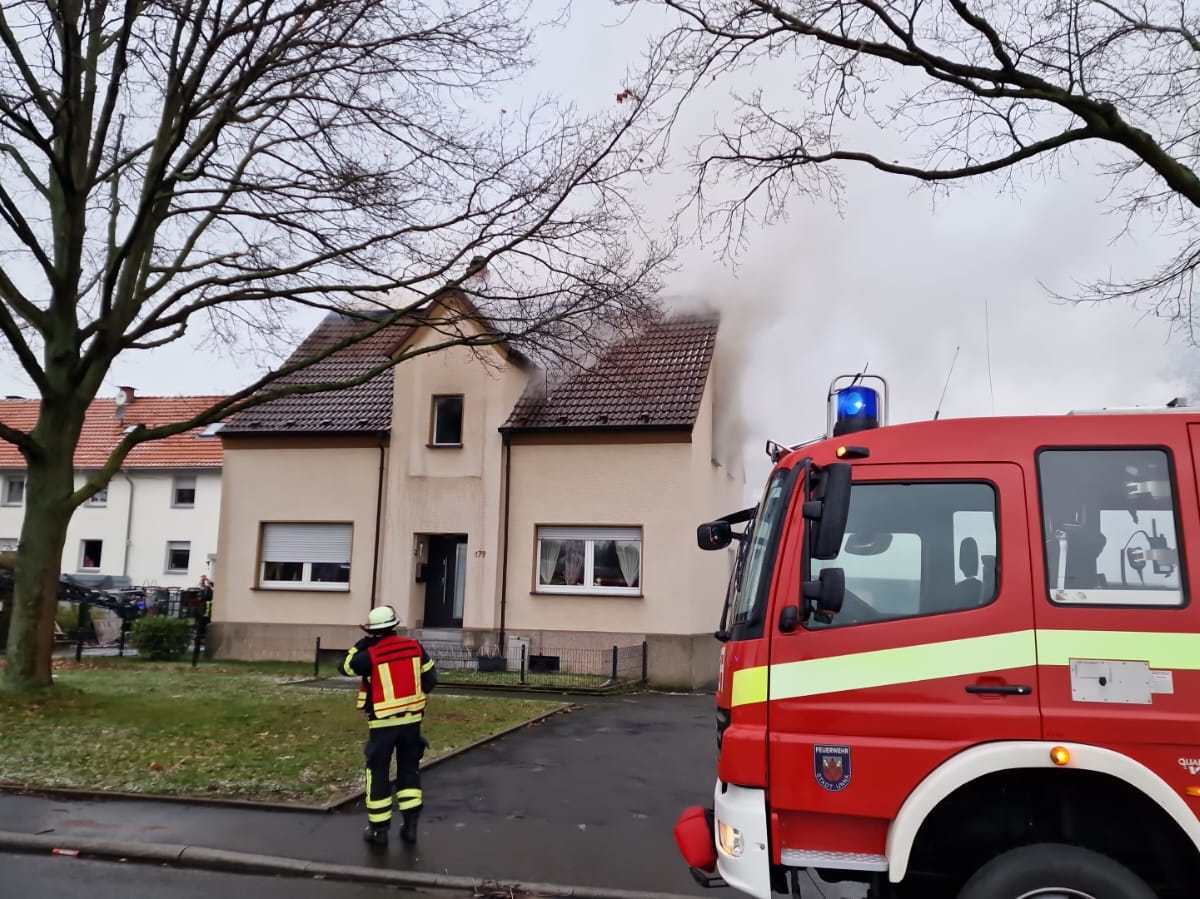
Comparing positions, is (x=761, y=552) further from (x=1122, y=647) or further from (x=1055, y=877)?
(x=1055, y=877)

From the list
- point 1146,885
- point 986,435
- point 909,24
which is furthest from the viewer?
point 909,24

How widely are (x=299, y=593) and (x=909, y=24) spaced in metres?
15.8

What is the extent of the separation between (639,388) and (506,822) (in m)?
12.3

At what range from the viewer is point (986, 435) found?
4.29 meters

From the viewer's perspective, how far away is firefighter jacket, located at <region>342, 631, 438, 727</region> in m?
6.80

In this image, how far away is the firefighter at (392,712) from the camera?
674cm

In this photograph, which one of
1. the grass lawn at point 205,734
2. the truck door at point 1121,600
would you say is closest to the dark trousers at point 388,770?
the grass lawn at point 205,734

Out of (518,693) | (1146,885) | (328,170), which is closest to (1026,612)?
(1146,885)

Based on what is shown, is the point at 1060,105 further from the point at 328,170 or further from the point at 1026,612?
the point at 328,170

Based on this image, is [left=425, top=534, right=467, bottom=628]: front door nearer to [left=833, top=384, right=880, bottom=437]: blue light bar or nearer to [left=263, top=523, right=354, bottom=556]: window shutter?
[left=263, top=523, right=354, bottom=556]: window shutter

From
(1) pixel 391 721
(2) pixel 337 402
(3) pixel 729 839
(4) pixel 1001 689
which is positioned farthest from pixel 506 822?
(2) pixel 337 402

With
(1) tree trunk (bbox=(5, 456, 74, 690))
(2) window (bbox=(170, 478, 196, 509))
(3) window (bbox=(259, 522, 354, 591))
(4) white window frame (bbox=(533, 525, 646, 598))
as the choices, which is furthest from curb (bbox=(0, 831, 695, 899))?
(2) window (bbox=(170, 478, 196, 509))

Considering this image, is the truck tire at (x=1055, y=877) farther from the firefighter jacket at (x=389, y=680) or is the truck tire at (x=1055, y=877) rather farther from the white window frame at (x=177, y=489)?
the white window frame at (x=177, y=489)

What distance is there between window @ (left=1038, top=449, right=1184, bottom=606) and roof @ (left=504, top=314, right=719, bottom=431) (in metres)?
13.4
